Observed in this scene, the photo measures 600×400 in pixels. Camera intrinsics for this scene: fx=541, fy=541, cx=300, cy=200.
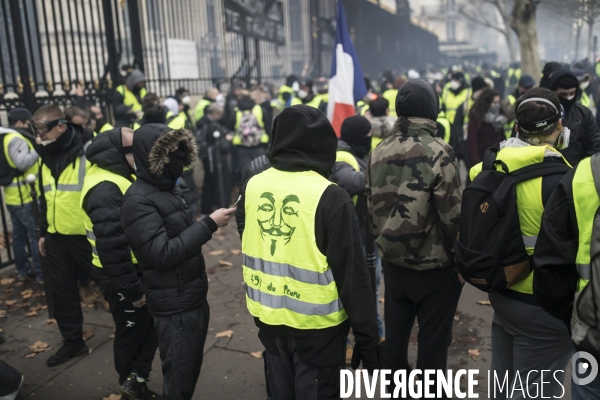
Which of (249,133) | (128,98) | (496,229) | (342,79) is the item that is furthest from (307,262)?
(128,98)

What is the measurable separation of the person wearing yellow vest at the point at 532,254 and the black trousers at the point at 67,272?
3276 millimetres

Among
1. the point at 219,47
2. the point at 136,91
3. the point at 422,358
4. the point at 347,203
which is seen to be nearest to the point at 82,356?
the point at 422,358

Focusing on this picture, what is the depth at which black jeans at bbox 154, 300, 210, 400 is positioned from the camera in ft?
10.7

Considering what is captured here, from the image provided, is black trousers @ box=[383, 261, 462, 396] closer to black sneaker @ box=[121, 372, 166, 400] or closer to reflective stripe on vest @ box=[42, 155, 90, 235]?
black sneaker @ box=[121, 372, 166, 400]

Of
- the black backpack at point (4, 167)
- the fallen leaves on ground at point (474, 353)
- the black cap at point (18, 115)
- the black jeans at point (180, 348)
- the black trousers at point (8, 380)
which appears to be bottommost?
the fallen leaves on ground at point (474, 353)

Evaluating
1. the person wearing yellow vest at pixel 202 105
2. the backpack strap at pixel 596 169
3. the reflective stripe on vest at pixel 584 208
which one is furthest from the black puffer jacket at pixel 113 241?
the person wearing yellow vest at pixel 202 105

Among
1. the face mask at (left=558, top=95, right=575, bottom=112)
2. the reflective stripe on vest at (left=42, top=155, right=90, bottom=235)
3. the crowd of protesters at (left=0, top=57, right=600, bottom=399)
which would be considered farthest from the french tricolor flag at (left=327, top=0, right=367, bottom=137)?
the reflective stripe on vest at (left=42, top=155, right=90, bottom=235)

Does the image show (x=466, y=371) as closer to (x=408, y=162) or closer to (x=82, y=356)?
(x=408, y=162)

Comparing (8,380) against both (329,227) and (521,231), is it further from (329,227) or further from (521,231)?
(521,231)

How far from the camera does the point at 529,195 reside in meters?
2.59

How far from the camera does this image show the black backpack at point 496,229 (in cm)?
261

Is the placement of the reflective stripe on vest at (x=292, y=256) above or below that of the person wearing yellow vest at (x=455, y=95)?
below

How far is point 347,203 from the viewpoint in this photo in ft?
8.26

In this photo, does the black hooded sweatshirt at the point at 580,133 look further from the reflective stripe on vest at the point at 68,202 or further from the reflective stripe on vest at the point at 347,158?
the reflective stripe on vest at the point at 68,202
